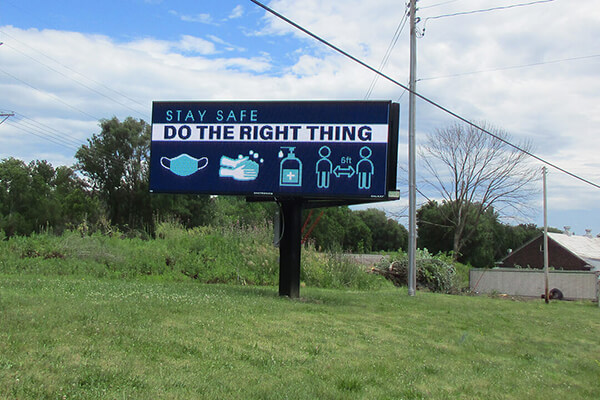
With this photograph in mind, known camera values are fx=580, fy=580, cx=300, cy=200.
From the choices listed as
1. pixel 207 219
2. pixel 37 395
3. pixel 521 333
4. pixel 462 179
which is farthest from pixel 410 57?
pixel 207 219

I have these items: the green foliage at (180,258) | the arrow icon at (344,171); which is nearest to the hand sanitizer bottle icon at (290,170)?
the arrow icon at (344,171)

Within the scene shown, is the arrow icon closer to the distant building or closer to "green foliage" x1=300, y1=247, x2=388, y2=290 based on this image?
"green foliage" x1=300, y1=247, x2=388, y2=290

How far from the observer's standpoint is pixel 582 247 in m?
60.2

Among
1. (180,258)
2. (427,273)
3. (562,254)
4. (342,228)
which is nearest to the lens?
(180,258)

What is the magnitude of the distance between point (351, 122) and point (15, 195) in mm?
51409

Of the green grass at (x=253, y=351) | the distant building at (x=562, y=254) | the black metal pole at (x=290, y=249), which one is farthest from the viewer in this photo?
the distant building at (x=562, y=254)

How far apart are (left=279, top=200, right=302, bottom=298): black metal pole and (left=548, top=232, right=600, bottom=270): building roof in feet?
157

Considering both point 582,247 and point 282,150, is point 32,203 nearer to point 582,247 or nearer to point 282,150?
point 282,150

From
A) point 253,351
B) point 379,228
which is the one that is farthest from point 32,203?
point 379,228

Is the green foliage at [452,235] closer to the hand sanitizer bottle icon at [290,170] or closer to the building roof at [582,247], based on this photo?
the building roof at [582,247]

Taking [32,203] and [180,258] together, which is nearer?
[180,258]

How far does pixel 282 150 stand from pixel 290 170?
0.49 metres

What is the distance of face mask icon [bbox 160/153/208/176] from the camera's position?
13.3m

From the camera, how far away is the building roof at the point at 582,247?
182 ft
